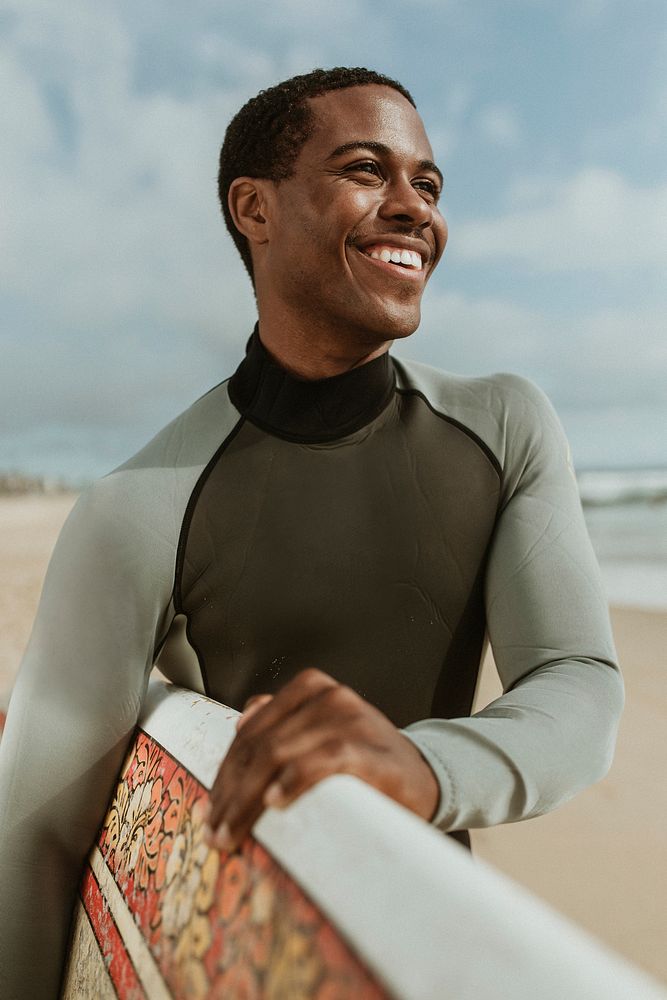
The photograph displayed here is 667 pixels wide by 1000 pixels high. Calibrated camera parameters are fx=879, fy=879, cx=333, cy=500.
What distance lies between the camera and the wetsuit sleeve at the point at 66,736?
53.0 inches

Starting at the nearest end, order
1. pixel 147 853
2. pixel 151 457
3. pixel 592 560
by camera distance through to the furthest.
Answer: pixel 147 853
pixel 592 560
pixel 151 457

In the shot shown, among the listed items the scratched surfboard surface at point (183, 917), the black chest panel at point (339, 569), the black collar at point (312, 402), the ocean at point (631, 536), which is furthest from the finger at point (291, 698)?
the ocean at point (631, 536)

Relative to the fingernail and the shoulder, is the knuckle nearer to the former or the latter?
the fingernail

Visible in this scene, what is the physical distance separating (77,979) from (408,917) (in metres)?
0.92

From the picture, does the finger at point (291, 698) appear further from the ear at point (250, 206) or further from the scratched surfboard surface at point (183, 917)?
the ear at point (250, 206)

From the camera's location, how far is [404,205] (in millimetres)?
1494

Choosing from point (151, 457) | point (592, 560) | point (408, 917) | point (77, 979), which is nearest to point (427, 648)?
point (592, 560)

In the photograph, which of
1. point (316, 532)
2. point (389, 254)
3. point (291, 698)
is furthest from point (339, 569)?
point (291, 698)

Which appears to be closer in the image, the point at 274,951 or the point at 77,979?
the point at 274,951

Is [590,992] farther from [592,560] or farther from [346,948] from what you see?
[592,560]

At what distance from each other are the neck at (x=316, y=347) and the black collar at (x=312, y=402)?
0.05 feet

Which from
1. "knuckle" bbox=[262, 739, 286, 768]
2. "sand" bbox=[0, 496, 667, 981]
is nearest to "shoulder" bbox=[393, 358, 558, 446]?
"knuckle" bbox=[262, 739, 286, 768]

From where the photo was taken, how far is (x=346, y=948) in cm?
58

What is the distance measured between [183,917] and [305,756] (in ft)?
0.94
